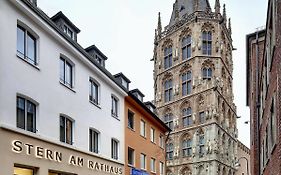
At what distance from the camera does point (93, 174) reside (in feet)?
58.9

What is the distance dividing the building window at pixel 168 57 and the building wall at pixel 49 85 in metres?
39.0

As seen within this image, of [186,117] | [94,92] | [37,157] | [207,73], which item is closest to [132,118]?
[94,92]

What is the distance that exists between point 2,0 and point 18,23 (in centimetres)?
Answer: 116

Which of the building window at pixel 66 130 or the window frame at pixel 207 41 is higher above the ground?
the window frame at pixel 207 41

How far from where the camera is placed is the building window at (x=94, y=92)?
1891 cm

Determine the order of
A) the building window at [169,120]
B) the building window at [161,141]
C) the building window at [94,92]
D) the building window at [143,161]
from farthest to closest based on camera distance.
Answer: the building window at [169,120] < the building window at [161,141] < the building window at [143,161] < the building window at [94,92]

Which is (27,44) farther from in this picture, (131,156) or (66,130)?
(131,156)

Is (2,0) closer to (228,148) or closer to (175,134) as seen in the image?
(175,134)

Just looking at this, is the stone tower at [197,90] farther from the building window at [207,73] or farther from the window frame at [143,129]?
the window frame at [143,129]

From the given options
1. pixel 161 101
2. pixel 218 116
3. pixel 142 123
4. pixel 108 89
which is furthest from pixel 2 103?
pixel 161 101

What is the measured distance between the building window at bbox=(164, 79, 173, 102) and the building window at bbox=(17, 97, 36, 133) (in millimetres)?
45801

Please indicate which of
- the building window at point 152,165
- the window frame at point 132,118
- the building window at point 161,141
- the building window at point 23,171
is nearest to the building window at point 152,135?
the building window at point 152,165

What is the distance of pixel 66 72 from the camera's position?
54.5 ft

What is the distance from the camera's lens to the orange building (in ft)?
76.5
